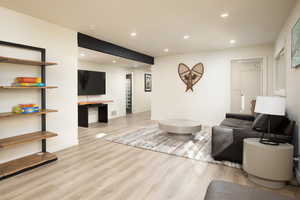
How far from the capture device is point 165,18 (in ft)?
10.5

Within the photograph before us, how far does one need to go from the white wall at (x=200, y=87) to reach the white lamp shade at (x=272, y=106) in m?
3.35

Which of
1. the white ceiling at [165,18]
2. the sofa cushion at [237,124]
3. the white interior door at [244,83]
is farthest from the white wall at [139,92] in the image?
the sofa cushion at [237,124]

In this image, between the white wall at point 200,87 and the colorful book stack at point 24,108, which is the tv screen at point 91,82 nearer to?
the white wall at point 200,87

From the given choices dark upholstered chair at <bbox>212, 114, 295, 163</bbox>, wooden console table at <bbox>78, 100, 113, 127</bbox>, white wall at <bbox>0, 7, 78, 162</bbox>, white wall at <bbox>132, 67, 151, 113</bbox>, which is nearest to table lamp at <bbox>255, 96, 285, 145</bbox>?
dark upholstered chair at <bbox>212, 114, 295, 163</bbox>

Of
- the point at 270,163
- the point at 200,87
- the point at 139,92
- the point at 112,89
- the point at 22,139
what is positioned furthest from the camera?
the point at 139,92

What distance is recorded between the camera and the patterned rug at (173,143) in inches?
128

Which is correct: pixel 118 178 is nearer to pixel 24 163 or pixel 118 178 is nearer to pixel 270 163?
pixel 24 163

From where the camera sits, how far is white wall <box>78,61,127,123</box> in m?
6.56

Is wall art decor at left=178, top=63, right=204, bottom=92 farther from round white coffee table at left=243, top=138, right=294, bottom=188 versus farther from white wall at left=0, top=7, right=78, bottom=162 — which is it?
round white coffee table at left=243, top=138, right=294, bottom=188

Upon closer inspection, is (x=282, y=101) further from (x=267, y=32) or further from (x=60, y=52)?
(x=60, y=52)

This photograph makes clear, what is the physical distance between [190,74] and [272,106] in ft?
13.4

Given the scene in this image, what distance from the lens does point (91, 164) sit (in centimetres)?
287

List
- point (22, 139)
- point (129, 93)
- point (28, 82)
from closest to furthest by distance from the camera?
point (22, 139), point (28, 82), point (129, 93)

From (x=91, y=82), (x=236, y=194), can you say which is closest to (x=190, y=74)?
(x=91, y=82)
